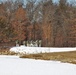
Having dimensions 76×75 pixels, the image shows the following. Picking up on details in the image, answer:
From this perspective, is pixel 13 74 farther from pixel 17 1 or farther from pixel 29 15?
pixel 17 1

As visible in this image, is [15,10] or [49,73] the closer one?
[49,73]

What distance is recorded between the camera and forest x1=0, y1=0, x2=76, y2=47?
42125 millimetres

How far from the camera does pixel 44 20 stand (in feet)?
149

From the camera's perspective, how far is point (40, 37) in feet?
152

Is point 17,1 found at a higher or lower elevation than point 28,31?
higher

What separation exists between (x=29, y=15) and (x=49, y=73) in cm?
3786

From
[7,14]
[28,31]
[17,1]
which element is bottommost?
[28,31]

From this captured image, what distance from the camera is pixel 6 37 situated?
31.7m

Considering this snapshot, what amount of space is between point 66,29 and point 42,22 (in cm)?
468

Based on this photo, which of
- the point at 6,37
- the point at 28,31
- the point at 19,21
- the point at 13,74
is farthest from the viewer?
the point at 28,31

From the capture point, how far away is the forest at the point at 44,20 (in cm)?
4212

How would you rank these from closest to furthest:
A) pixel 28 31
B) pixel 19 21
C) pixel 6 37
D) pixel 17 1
Answer: pixel 6 37
pixel 19 21
pixel 28 31
pixel 17 1

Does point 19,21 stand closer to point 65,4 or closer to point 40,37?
point 40,37

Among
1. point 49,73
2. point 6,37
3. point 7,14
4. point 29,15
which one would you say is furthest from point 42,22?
point 49,73
